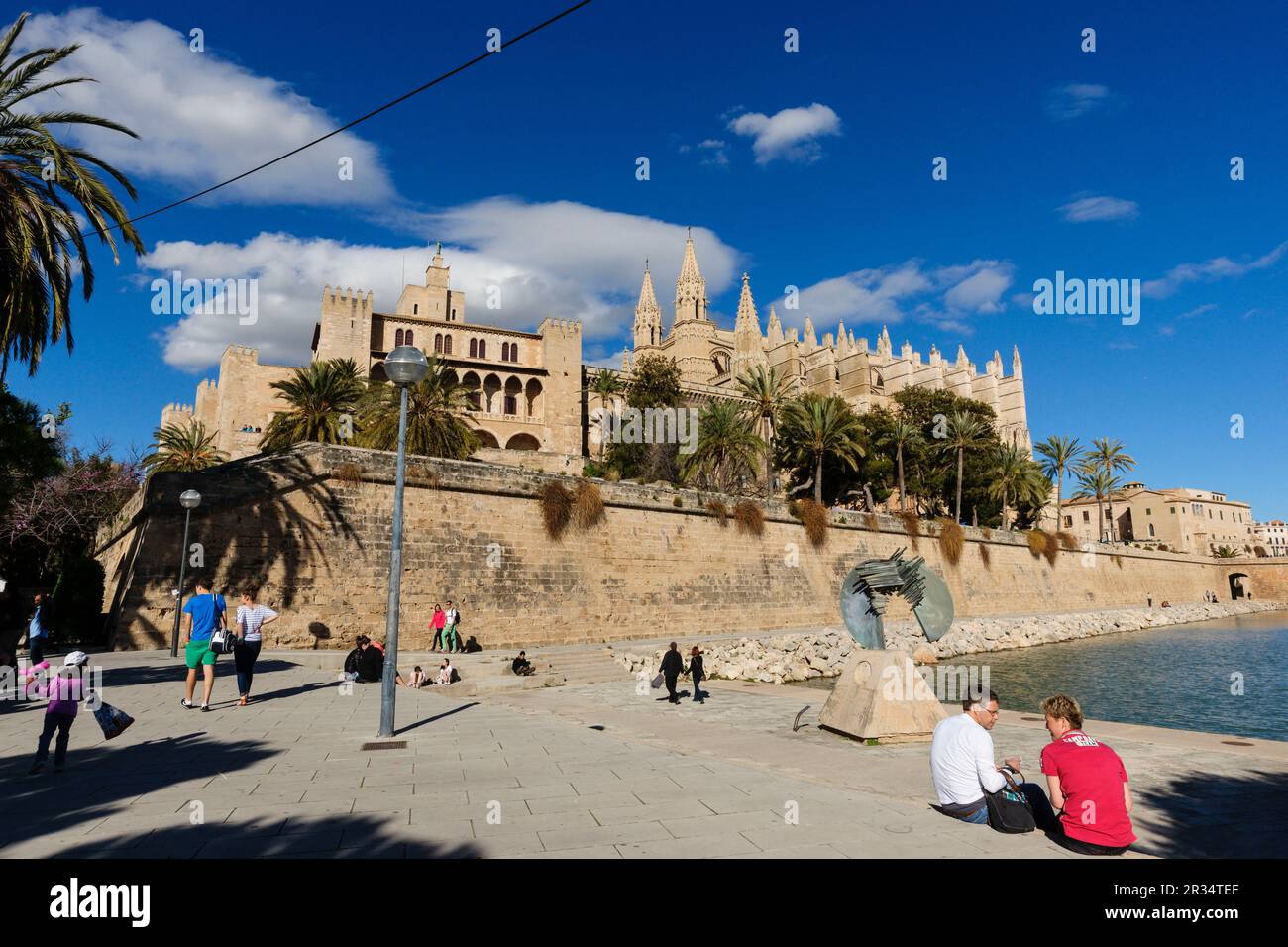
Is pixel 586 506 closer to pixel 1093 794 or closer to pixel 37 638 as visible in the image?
pixel 37 638

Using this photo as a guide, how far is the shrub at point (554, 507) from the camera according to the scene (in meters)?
21.7

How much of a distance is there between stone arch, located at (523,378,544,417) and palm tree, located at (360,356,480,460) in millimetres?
24495

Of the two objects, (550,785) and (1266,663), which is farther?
(1266,663)

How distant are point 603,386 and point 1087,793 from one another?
2018 inches


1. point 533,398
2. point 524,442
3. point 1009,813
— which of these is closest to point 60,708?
point 1009,813

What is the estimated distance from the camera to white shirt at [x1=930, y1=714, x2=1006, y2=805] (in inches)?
195

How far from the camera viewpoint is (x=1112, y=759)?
14.7 feet

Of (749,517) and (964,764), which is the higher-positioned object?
(749,517)

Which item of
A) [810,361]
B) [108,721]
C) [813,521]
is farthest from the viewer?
[810,361]

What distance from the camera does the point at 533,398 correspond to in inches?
2160
